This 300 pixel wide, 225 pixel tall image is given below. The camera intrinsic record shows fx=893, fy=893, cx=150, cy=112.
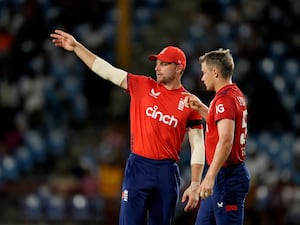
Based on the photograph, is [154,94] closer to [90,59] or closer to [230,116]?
[90,59]

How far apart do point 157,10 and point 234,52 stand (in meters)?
2.67

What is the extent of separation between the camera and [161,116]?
784 centimetres

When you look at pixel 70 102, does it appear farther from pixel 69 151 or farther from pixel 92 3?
pixel 92 3

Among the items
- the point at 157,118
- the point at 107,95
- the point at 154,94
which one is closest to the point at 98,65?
the point at 154,94

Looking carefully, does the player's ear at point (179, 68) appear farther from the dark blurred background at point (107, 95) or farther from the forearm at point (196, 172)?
the dark blurred background at point (107, 95)

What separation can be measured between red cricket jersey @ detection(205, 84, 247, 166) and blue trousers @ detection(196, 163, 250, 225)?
0.32ft

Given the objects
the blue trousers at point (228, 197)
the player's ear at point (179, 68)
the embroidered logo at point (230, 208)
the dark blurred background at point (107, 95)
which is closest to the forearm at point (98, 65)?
the player's ear at point (179, 68)

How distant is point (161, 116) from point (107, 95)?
8.46 meters

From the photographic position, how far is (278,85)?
54.2 ft

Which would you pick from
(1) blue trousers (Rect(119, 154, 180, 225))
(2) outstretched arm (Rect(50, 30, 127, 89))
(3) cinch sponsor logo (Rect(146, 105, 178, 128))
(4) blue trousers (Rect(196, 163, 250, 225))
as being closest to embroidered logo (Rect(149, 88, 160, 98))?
(3) cinch sponsor logo (Rect(146, 105, 178, 128))

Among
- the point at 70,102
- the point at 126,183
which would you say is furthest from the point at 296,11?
the point at 126,183

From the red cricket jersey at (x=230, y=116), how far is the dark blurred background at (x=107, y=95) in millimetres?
4729

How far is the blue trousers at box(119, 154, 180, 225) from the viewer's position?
306 inches

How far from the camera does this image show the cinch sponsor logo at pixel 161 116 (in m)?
7.84
